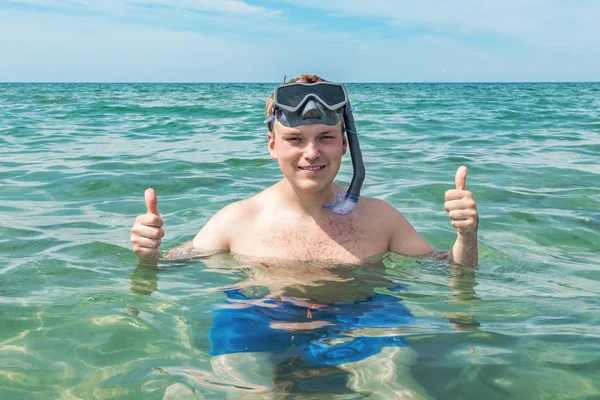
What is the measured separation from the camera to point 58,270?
12.6 feet

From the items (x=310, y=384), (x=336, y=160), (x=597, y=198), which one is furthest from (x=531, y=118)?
(x=310, y=384)

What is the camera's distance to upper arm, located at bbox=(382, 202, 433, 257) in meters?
3.60

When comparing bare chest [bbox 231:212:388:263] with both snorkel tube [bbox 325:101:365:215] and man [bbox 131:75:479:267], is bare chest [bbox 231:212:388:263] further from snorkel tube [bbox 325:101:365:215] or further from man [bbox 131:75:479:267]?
snorkel tube [bbox 325:101:365:215]

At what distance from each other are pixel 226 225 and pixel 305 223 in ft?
1.48

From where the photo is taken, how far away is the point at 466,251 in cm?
330

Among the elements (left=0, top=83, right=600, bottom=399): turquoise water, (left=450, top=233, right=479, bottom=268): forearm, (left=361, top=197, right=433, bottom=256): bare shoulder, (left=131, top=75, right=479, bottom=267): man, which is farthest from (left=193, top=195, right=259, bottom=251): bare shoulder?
(left=450, top=233, right=479, bottom=268): forearm

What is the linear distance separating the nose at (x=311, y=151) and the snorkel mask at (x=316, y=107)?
12 cm

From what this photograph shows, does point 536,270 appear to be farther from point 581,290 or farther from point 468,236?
point 468,236

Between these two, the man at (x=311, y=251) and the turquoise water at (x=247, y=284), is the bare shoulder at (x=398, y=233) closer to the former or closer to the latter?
the man at (x=311, y=251)

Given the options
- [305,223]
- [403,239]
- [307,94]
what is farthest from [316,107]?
[403,239]

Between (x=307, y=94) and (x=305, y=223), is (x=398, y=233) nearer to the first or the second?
(x=305, y=223)

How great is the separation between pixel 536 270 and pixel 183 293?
2.25 meters

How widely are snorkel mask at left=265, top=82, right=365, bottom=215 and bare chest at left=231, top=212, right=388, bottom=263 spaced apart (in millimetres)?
281

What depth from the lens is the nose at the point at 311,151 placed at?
3.20 metres
